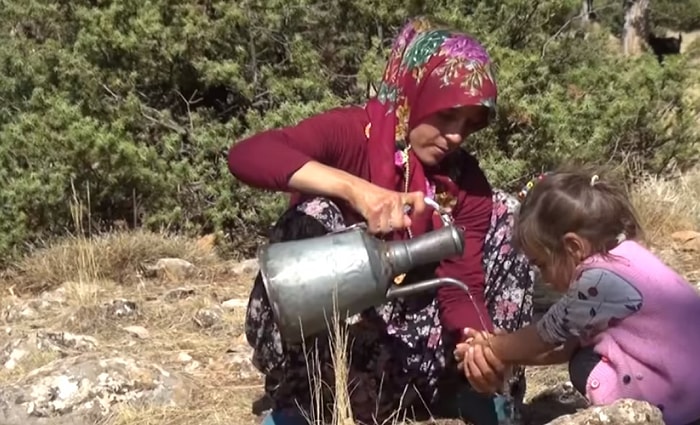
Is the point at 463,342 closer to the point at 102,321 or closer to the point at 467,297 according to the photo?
the point at 467,297

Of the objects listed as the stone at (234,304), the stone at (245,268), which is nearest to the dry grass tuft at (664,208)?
the stone at (245,268)

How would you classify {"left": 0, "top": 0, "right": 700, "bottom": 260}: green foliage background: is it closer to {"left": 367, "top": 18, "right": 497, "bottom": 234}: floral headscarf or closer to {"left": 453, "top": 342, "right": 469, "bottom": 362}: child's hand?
{"left": 367, "top": 18, "right": 497, "bottom": 234}: floral headscarf

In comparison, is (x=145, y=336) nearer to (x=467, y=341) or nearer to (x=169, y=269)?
(x=169, y=269)

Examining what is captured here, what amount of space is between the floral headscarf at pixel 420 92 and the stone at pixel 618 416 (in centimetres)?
76

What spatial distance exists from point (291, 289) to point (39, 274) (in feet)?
9.66

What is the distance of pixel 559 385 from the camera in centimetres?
355

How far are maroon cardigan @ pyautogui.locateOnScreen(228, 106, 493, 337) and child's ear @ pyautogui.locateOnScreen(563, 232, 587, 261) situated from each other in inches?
16.9

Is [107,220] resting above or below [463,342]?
below

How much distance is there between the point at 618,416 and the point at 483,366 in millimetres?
466

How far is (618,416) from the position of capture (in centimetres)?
234

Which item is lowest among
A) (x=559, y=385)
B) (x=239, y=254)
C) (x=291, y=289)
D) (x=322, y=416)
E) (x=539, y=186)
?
(x=239, y=254)

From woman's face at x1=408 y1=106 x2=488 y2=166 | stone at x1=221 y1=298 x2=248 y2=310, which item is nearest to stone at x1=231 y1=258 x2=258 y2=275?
stone at x1=221 y1=298 x2=248 y2=310

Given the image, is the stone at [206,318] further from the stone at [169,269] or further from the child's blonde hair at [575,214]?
the child's blonde hair at [575,214]

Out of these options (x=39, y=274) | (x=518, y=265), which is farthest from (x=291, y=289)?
(x=39, y=274)
